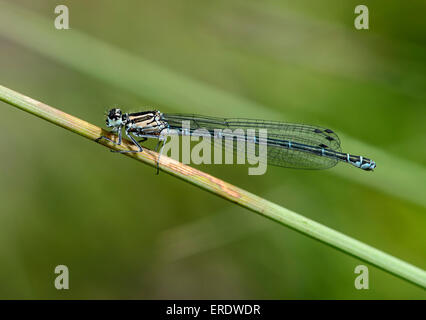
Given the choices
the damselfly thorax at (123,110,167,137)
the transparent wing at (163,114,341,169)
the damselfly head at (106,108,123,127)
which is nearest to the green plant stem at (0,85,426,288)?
the damselfly head at (106,108,123,127)

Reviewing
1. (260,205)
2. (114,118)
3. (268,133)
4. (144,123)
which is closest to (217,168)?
(268,133)

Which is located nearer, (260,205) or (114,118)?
(260,205)

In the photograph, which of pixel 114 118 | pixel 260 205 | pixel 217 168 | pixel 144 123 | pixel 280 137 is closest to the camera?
pixel 260 205

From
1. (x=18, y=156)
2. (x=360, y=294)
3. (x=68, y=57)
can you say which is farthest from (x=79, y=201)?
(x=360, y=294)

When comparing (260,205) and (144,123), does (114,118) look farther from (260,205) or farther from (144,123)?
(260,205)

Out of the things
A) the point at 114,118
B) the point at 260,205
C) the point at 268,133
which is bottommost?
the point at 260,205

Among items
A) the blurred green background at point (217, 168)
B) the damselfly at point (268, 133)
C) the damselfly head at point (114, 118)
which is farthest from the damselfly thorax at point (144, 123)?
the blurred green background at point (217, 168)
